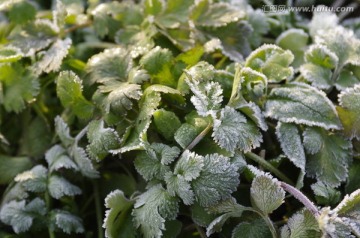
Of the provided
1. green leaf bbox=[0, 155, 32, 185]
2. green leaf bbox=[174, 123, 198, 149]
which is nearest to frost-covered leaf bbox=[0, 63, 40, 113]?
green leaf bbox=[0, 155, 32, 185]

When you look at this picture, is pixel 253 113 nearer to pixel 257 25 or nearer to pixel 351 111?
pixel 351 111

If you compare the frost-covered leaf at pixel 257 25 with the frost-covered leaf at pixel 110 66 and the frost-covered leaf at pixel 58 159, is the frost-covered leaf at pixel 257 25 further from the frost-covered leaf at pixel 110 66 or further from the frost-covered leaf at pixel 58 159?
the frost-covered leaf at pixel 58 159

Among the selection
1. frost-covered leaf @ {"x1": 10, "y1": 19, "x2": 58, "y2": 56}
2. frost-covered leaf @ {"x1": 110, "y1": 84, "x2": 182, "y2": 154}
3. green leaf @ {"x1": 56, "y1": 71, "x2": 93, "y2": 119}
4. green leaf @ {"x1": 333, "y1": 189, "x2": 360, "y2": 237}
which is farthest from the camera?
frost-covered leaf @ {"x1": 10, "y1": 19, "x2": 58, "y2": 56}

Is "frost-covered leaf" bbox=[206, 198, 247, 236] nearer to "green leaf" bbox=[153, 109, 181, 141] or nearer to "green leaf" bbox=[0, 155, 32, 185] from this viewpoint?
"green leaf" bbox=[153, 109, 181, 141]

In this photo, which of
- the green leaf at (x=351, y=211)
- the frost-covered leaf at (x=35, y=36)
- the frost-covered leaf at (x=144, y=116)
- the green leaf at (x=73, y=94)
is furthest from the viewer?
the frost-covered leaf at (x=35, y=36)

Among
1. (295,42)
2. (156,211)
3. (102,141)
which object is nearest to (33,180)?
(102,141)

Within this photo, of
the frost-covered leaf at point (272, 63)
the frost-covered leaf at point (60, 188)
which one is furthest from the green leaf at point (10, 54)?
the frost-covered leaf at point (272, 63)

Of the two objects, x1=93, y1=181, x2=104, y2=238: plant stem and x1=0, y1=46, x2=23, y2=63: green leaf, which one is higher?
x1=0, y1=46, x2=23, y2=63: green leaf

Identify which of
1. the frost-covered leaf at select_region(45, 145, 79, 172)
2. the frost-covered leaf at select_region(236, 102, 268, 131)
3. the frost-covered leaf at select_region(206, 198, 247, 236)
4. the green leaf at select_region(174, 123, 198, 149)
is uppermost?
the frost-covered leaf at select_region(236, 102, 268, 131)
